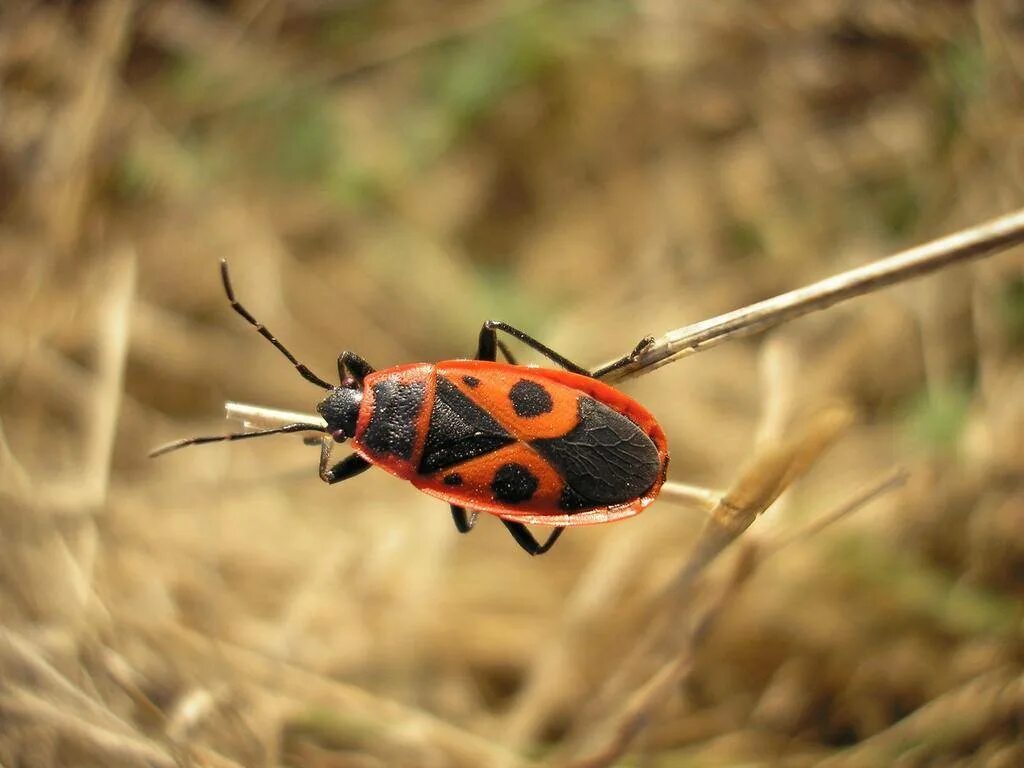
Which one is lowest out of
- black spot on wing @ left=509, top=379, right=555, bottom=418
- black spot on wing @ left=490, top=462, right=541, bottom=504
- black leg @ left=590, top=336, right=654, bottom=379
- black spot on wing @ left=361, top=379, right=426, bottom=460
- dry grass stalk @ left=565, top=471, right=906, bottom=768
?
dry grass stalk @ left=565, top=471, right=906, bottom=768

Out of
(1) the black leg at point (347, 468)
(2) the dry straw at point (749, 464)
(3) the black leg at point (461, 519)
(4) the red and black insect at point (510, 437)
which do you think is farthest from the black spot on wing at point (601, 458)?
(1) the black leg at point (347, 468)

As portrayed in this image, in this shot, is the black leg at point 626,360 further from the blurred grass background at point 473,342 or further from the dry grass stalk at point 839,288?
the blurred grass background at point 473,342

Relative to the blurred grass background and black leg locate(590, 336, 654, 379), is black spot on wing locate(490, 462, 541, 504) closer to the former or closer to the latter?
black leg locate(590, 336, 654, 379)

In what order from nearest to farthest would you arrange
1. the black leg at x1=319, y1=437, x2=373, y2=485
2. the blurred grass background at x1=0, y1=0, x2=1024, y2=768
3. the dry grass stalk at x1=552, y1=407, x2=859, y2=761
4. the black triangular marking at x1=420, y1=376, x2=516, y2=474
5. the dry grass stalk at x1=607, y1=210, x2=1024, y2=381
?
the dry grass stalk at x1=607, y1=210, x2=1024, y2=381 < the dry grass stalk at x1=552, y1=407, x2=859, y2=761 < the black triangular marking at x1=420, y1=376, x2=516, y2=474 < the black leg at x1=319, y1=437, x2=373, y2=485 < the blurred grass background at x1=0, y1=0, x2=1024, y2=768

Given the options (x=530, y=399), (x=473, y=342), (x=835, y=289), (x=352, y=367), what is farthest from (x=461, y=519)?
(x=473, y=342)

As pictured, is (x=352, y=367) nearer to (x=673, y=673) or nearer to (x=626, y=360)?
(x=626, y=360)

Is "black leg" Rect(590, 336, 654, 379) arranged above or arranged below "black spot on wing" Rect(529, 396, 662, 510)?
above

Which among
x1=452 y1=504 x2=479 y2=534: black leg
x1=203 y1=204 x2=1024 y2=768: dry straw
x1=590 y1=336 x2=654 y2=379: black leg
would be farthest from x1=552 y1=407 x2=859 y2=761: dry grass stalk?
x1=452 y1=504 x2=479 y2=534: black leg

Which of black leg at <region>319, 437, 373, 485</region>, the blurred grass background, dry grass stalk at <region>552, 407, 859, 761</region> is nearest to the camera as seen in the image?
dry grass stalk at <region>552, 407, 859, 761</region>
